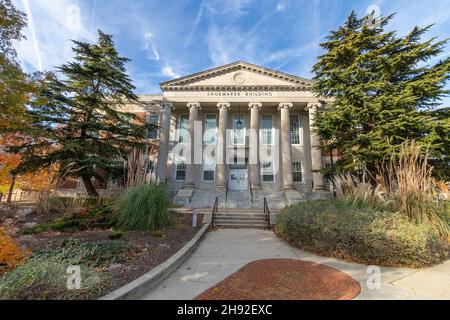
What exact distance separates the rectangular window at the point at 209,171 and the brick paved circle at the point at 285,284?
14944 mm

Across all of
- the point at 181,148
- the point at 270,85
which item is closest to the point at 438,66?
the point at 270,85

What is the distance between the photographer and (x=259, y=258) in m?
5.49

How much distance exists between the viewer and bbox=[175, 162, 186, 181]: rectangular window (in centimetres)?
1981

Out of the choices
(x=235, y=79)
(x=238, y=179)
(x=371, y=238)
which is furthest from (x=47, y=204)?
(x=235, y=79)

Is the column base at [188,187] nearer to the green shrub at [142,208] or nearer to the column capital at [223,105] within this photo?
the column capital at [223,105]

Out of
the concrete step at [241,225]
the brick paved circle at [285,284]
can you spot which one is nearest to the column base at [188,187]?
the concrete step at [241,225]

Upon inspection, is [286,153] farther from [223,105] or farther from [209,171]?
[209,171]

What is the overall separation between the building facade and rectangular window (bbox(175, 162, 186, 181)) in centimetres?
9

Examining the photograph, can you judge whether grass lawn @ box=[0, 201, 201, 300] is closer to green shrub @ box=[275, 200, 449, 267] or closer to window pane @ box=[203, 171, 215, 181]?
green shrub @ box=[275, 200, 449, 267]

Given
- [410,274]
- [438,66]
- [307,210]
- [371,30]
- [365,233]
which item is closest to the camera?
[410,274]

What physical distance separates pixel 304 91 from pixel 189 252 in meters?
17.6

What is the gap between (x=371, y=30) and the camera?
12.1 meters

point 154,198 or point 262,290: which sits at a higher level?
point 154,198
